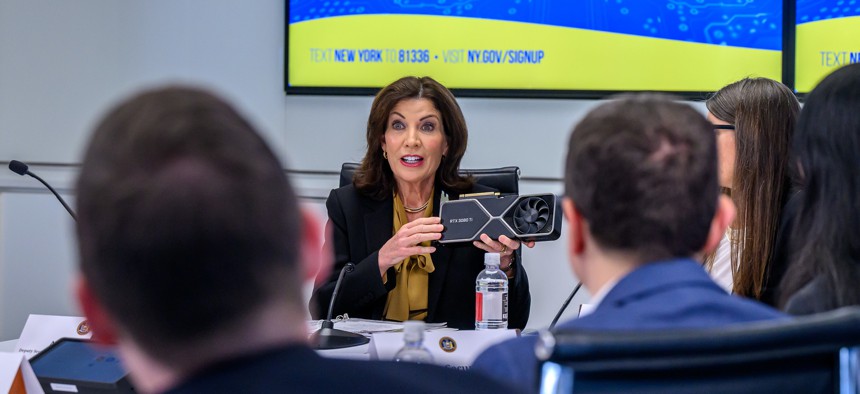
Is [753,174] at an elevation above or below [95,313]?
above

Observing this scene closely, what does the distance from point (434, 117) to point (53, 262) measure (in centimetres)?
217

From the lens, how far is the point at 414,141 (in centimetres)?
295

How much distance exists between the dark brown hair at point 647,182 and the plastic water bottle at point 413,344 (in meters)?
0.53

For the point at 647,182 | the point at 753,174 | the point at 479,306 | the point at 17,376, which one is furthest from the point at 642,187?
the point at 479,306

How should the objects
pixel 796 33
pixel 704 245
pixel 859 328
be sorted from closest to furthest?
1. pixel 859 328
2. pixel 704 245
3. pixel 796 33

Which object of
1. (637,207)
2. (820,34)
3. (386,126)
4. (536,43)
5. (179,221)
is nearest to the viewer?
(179,221)

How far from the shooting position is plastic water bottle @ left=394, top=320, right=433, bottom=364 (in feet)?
5.33

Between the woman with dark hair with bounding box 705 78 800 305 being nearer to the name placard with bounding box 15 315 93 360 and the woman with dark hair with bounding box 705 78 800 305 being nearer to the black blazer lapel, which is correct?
the black blazer lapel

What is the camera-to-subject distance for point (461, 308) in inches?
111

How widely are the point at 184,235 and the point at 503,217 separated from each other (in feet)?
6.21

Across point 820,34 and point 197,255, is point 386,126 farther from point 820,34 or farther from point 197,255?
point 197,255

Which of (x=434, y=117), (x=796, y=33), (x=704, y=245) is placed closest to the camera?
(x=704, y=245)

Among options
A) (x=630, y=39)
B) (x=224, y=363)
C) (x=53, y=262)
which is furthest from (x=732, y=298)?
(x=53, y=262)

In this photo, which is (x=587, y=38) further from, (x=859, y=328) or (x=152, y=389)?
(x=152, y=389)
